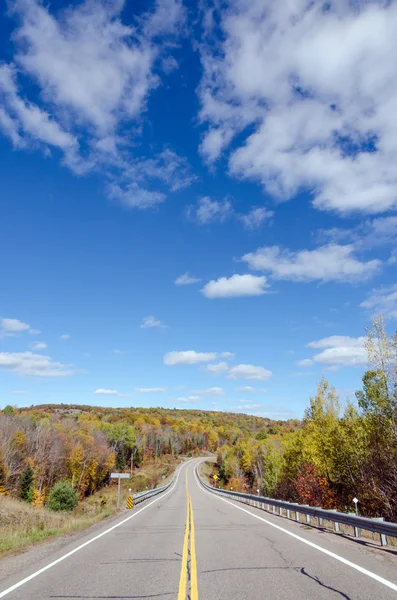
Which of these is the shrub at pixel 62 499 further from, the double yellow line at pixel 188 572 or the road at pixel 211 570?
the double yellow line at pixel 188 572

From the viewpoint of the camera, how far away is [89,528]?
1622cm

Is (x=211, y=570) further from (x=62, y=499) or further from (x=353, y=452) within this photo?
(x=62, y=499)

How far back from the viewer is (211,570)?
24.1 feet

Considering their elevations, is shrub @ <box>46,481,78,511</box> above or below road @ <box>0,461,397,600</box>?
below

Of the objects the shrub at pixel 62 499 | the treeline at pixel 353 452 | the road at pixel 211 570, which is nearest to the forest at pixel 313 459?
the treeline at pixel 353 452

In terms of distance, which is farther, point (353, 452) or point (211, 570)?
point (353, 452)

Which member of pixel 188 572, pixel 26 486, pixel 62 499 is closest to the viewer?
pixel 188 572

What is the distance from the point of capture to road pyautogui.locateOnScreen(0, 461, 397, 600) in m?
5.89

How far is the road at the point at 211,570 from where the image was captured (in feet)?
19.3

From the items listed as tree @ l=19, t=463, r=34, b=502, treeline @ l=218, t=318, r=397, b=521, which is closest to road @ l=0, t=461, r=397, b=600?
treeline @ l=218, t=318, r=397, b=521

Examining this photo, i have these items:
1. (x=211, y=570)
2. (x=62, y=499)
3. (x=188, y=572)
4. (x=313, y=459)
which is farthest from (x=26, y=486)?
(x=211, y=570)

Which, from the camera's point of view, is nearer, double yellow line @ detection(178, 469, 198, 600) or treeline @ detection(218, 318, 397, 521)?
double yellow line @ detection(178, 469, 198, 600)

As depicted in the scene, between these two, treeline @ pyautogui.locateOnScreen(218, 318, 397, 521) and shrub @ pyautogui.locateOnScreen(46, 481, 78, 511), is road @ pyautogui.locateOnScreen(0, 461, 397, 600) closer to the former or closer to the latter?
treeline @ pyautogui.locateOnScreen(218, 318, 397, 521)

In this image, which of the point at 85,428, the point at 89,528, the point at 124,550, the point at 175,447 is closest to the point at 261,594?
the point at 124,550
